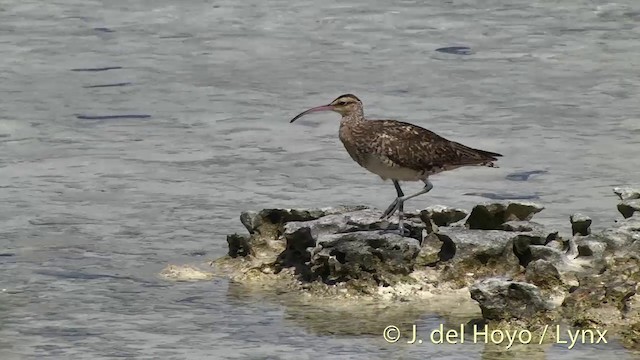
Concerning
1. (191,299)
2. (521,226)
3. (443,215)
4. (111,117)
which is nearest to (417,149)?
(443,215)

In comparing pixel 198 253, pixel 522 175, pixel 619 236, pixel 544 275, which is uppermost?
pixel 619 236

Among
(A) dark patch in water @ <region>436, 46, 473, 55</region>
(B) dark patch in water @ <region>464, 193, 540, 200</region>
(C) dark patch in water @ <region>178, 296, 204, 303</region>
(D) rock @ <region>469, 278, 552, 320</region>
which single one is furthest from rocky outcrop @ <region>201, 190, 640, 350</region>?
(A) dark patch in water @ <region>436, 46, 473, 55</region>

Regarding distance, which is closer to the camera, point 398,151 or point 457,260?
point 457,260

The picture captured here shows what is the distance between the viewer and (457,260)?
30.6 ft

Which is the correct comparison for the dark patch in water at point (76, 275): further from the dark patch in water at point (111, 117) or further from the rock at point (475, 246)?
the dark patch in water at point (111, 117)

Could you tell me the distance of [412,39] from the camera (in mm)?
17219

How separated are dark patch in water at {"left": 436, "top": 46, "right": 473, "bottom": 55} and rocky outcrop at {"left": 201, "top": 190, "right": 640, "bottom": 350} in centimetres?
668

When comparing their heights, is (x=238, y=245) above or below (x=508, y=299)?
below

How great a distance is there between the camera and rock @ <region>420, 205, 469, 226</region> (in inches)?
390

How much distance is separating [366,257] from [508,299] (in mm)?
1171

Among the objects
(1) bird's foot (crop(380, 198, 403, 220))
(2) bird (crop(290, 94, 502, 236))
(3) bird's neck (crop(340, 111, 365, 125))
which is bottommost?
(1) bird's foot (crop(380, 198, 403, 220))

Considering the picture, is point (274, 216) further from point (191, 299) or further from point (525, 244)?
point (525, 244)

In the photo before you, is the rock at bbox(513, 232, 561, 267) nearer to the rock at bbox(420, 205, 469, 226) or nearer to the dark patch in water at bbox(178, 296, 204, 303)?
the rock at bbox(420, 205, 469, 226)

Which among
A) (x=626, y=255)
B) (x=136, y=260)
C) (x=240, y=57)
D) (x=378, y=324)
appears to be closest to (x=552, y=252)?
(x=626, y=255)
